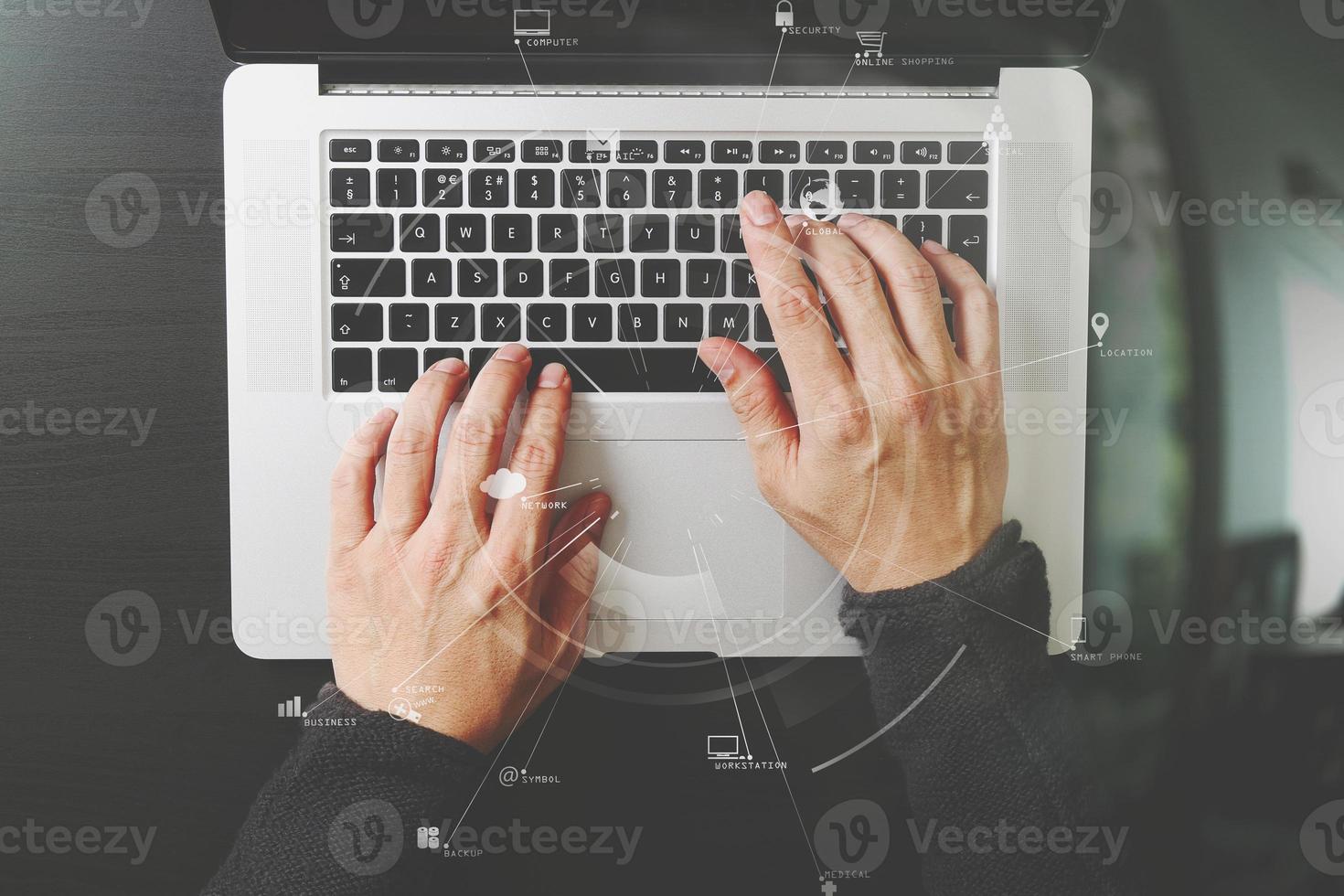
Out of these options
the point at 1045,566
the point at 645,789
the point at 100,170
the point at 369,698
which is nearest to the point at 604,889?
the point at 645,789

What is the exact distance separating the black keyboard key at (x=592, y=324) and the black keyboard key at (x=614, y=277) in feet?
0.03

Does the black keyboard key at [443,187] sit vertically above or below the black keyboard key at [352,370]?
above

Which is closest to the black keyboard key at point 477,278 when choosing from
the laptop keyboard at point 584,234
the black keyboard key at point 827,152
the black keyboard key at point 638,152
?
the laptop keyboard at point 584,234

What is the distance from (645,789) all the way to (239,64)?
56cm

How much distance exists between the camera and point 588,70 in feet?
1.55

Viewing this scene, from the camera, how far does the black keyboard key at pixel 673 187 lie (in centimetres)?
47

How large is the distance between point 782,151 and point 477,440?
274mm

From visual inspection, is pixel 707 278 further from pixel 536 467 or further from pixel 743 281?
pixel 536 467

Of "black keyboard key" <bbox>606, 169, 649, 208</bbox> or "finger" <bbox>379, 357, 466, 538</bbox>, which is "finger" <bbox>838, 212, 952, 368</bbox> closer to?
"black keyboard key" <bbox>606, 169, 649, 208</bbox>

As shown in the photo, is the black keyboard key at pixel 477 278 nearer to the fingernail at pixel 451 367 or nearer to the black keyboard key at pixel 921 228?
the fingernail at pixel 451 367

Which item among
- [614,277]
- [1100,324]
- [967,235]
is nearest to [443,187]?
[614,277]

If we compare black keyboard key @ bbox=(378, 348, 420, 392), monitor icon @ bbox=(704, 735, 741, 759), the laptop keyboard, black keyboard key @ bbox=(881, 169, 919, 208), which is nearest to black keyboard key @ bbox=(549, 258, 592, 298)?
the laptop keyboard

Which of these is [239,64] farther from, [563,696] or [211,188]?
[563,696]

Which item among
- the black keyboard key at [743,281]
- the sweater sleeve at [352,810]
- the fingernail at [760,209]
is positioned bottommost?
the sweater sleeve at [352,810]
